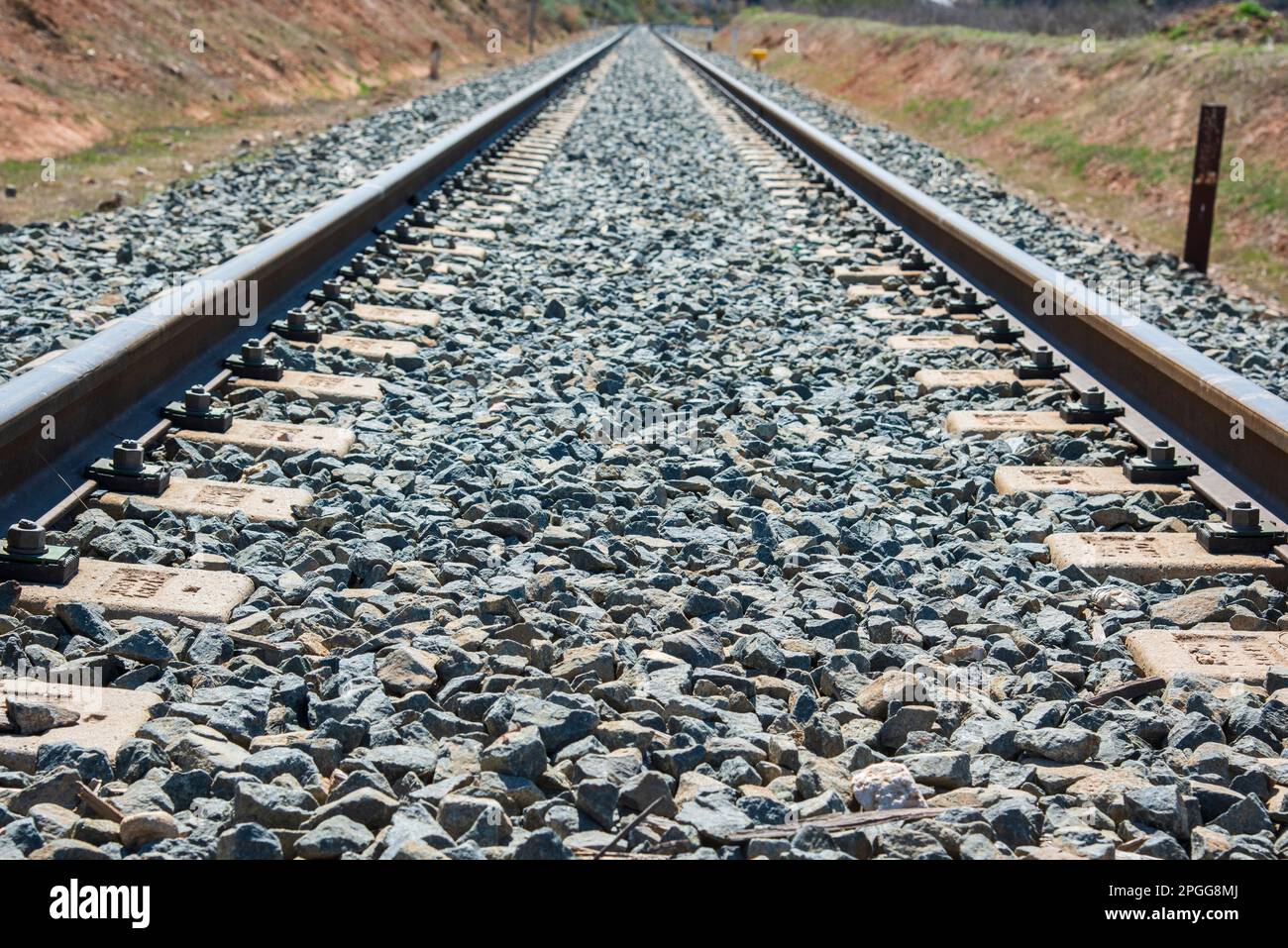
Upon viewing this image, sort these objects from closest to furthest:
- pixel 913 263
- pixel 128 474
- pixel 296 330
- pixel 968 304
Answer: pixel 128 474, pixel 296 330, pixel 968 304, pixel 913 263

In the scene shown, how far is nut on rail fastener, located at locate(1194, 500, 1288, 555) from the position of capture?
12.7 ft

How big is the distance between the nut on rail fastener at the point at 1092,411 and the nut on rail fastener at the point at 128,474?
297 cm

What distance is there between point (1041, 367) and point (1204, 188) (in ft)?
13.2

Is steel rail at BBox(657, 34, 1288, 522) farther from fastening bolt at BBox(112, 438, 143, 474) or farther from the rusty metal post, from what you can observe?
fastening bolt at BBox(112, 438, 143, 474)

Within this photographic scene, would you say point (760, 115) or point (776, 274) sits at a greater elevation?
point (760, 115)

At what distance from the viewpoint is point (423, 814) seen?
2486mm

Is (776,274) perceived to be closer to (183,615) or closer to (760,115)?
(183,615)

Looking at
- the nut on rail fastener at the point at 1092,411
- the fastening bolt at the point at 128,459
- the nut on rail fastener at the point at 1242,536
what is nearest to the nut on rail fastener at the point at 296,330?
the fastening bolt at the point at 128,459

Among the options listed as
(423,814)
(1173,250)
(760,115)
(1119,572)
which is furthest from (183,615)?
(760,115)

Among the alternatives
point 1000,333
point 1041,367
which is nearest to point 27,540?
point 1041,367

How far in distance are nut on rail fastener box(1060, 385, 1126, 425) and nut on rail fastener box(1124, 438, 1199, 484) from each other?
58 centimetres

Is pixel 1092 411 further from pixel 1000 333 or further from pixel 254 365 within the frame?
pixel 254 365

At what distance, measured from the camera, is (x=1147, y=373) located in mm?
5074
